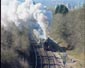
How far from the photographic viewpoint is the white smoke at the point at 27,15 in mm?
2771

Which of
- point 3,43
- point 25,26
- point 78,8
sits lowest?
point 3,43

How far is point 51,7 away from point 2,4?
1.70 ft

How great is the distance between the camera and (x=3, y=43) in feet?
8.90

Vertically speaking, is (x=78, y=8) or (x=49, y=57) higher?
(x=78, y=8)

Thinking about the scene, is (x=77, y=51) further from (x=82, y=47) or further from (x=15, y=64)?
(x=15, y=64)

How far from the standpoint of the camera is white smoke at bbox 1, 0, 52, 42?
2.77m

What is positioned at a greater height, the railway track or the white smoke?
the white smoke

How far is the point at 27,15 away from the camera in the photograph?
9.21 feet

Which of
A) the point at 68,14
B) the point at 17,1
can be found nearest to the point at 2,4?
the point at 17,1

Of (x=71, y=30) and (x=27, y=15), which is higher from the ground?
(x=27, y=15)

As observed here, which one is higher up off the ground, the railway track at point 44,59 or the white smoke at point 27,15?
the white smoke at point 27,15

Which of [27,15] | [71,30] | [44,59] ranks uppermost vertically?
[27,15]

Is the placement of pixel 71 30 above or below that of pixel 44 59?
above

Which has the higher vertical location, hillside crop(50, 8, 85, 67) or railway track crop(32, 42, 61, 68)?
hillside crop(50, 8, 85, 67)
